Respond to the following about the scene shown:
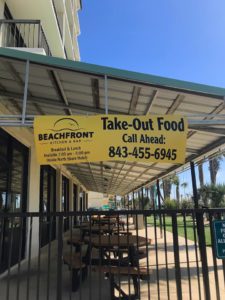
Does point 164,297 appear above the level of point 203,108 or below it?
below

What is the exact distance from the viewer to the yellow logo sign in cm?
514

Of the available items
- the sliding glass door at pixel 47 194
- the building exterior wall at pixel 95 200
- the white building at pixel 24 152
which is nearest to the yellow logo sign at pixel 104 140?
the white building at pixel 24 152

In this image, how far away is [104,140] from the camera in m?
5.20

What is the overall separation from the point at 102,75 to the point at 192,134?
321 cm

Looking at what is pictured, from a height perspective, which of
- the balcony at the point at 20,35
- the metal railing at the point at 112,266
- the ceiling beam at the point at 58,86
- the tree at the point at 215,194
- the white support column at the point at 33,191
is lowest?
the metal railing at the point at 112,266

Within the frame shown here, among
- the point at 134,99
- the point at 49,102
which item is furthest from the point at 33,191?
the point at 134,99

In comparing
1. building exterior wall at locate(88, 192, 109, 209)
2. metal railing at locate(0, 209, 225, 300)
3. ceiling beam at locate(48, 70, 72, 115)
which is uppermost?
building exterior wall at locate(88, 192, 109, 209)

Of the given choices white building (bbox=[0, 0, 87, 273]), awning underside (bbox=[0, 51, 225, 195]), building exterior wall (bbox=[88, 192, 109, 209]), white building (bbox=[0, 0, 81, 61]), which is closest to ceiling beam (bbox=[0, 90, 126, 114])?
awning underside (bbox=[0, 51, 225, 195])

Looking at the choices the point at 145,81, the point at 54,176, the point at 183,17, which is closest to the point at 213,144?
the point at 145,81

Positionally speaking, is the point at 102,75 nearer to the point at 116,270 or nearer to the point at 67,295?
the point at 116,270

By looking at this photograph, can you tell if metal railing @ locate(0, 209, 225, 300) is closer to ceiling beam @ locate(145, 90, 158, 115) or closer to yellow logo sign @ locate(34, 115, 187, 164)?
yellow logo sign @ locate(34, 115, 187, 164)

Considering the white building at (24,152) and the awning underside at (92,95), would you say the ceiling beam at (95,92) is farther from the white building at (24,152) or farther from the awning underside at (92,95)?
the white building at (24,152)

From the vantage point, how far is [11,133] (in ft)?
27.5

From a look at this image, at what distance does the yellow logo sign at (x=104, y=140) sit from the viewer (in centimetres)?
514
